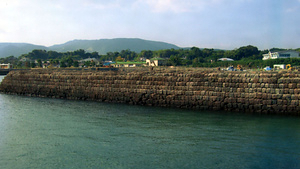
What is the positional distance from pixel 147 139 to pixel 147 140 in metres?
0.14

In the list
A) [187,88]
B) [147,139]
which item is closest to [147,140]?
[147,139]

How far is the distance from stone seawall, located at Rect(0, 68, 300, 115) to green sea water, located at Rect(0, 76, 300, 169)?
89 centimetres

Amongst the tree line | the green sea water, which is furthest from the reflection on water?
the tree line

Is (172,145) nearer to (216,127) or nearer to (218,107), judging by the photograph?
(216,127)

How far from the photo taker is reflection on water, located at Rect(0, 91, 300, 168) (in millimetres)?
9531

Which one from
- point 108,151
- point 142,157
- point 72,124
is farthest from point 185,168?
point 72,124

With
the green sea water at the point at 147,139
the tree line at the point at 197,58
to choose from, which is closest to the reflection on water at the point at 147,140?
the green sea water at the point at 147,139

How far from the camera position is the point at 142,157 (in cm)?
989

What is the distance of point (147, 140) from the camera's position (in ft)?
38.6

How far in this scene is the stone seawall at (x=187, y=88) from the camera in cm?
1562

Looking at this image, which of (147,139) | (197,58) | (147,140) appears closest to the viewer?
(147,140)

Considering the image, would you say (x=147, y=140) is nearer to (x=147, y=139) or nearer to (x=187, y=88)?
(x=147, y=139)

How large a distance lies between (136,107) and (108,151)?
8.70 m

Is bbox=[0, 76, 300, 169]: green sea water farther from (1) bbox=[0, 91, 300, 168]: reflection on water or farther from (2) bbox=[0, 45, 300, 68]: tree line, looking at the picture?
(2) bbox=[0, 45, 300, 68]: tree line
